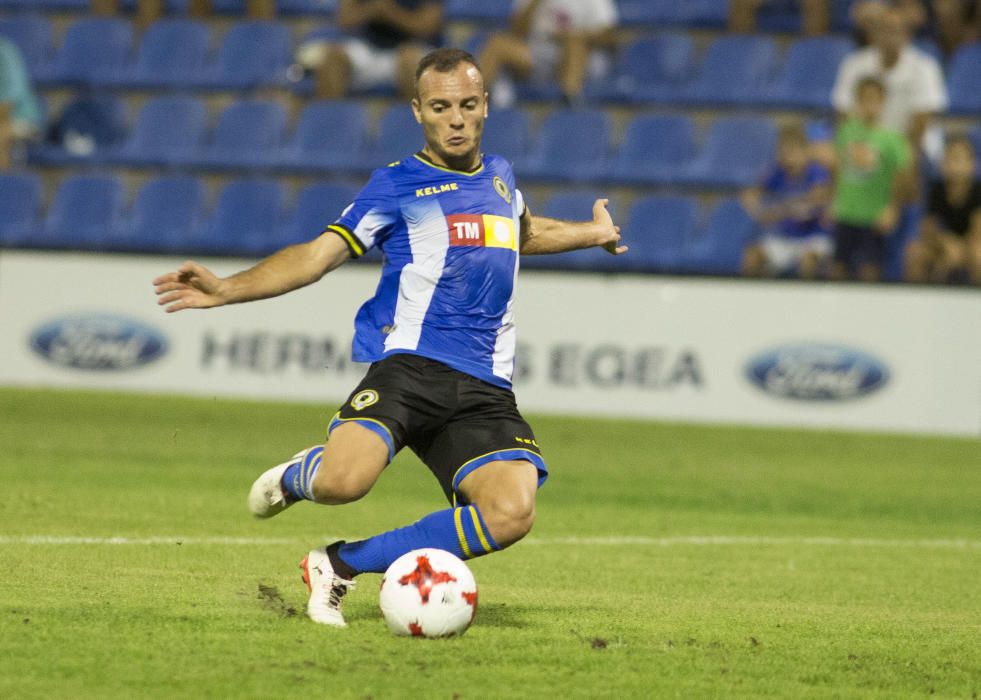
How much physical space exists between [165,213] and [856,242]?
7.57 meters

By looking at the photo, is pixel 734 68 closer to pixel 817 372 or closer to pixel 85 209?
pixel 817 372

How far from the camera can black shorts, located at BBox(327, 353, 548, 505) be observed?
6043mm

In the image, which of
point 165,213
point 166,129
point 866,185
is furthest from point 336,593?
point 166,129

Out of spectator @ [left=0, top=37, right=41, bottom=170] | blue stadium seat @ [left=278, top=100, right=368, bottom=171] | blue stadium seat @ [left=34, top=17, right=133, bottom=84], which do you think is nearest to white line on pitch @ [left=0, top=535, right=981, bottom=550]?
blue stadium seat @ [left=278, top=100, right=368, bottom=171]

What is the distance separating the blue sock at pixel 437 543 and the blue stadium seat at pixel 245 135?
13.6m

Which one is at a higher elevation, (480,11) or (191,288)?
(191,288)

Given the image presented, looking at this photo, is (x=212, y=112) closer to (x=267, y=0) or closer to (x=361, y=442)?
(x=267, y=0)

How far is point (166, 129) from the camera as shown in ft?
63.9

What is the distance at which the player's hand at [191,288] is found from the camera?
5.45m

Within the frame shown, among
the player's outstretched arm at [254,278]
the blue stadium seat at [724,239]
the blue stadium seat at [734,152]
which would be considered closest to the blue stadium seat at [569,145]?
the blue stadium seat at [734,152]

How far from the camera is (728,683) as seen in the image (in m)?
5.06

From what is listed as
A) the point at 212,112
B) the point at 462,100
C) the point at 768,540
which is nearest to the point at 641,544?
the point at 768,540

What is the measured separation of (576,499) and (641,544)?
1900mm

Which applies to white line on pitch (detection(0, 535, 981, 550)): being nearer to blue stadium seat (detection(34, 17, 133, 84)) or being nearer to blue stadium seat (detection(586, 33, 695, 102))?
blue stadium seat (detection(586, 33, 695, 102))
